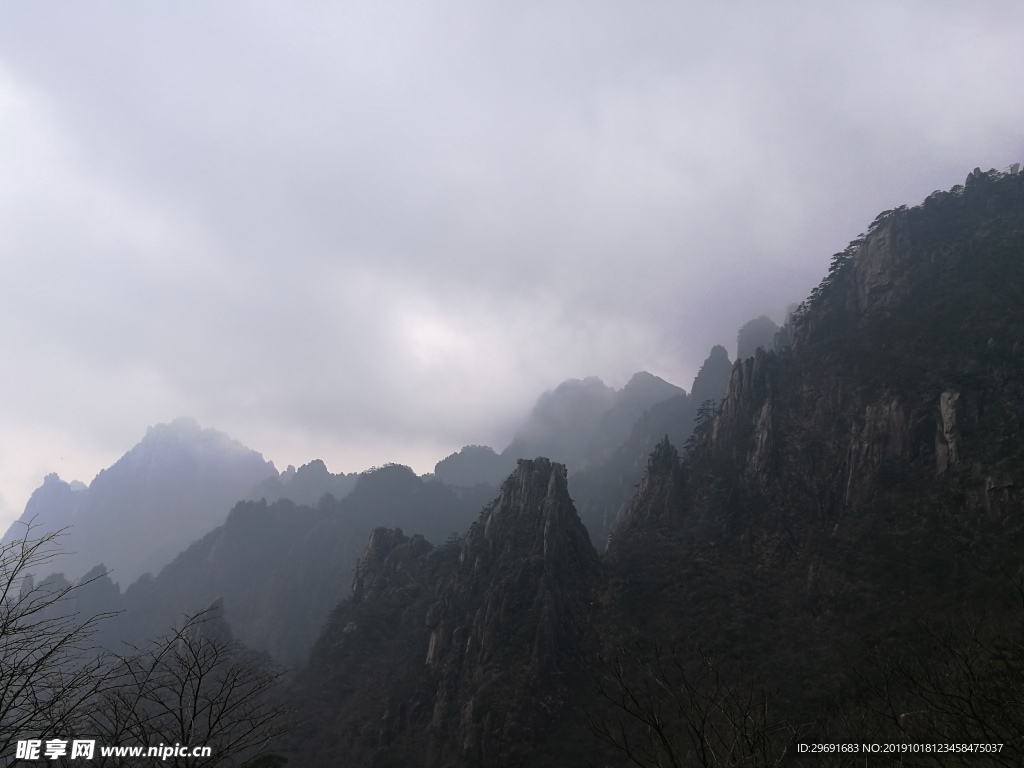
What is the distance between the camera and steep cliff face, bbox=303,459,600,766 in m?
45.7

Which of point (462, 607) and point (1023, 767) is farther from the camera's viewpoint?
point (462, 607)

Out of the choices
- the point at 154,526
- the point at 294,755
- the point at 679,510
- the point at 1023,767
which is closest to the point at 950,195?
the point at 679,510

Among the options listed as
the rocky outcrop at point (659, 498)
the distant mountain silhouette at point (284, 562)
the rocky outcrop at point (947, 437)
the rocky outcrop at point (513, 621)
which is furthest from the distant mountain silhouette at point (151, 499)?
the rocky outcrop at point (947, 437)

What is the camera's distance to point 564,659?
5022 cm

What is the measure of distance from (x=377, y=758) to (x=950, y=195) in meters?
98.9

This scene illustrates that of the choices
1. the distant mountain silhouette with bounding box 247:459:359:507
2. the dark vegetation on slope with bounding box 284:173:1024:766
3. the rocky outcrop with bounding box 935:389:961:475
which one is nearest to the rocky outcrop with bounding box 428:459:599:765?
the dark vegetation on slope with bounding box 284:173:1024:766

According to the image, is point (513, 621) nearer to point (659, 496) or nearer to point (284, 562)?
point (659, 496)

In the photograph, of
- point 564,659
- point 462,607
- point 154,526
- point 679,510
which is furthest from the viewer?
point 154,526

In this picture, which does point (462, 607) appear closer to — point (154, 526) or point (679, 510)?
point (679, 510)

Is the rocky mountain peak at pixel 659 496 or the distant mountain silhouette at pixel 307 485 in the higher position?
the distant mountain silhouette at pixel 307 485

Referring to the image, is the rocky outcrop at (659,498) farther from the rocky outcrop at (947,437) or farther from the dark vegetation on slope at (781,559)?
the rocky outcrop at (947,437)

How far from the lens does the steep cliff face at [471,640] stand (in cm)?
4566

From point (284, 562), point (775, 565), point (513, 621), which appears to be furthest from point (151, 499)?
point (775, 565)

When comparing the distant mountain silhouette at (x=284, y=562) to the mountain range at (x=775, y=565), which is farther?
the distant mountain silhouette at (x=284, y=562)
